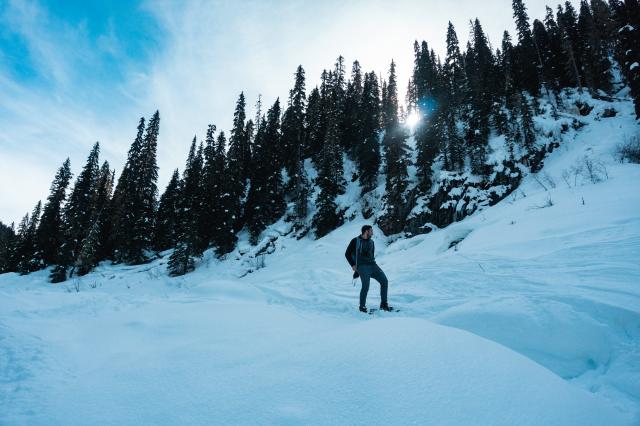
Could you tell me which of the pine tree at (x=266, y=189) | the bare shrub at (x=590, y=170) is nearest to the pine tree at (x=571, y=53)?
the bare shrub at (x=590, y=170)

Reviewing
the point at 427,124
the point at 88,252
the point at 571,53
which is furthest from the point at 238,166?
the point at 571,53

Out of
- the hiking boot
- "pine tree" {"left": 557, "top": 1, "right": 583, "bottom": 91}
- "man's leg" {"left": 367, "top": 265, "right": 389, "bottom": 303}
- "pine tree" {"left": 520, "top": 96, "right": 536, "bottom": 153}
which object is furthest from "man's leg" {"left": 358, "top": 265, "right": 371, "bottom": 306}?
"pine tree" {"left": 557, "top": 1, "right": 583, "bottom": 91}

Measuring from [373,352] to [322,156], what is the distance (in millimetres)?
30786

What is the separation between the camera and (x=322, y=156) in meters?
32.7

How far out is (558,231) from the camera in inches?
311

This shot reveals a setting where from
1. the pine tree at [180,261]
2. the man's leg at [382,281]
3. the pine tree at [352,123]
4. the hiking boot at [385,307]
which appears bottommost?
the hiking boot at [385,307]

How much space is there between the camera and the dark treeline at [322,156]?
25.2m

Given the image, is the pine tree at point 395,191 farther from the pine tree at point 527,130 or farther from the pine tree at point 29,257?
the pine tree at point 29,257

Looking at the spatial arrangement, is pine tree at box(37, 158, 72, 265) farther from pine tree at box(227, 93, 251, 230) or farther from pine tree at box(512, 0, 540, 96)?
pine tree at box(512, 0, 540, 96)

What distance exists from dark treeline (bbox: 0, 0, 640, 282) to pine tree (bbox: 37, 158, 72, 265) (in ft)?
0.47

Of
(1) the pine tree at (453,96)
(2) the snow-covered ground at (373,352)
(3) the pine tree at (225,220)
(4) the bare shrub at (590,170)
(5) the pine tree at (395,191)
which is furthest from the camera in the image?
(3) the pine tree at (225,220)

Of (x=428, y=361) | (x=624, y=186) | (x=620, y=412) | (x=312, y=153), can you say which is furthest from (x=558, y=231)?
(x=312, y=153)

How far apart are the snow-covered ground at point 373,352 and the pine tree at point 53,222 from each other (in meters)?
36.0

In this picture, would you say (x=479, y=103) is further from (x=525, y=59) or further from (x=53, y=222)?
(x=53, y=222)
